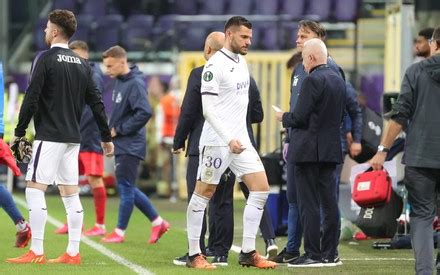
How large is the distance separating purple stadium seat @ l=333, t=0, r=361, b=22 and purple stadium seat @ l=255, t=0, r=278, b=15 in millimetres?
1206

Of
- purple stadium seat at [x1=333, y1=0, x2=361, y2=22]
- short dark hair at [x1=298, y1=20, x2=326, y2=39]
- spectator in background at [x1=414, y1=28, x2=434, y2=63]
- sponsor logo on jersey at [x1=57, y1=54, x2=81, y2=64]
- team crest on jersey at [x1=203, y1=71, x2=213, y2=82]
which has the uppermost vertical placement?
purple stadium seat at [x1=333, y1=0, x2=361, y2=22]

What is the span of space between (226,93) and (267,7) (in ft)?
50.6

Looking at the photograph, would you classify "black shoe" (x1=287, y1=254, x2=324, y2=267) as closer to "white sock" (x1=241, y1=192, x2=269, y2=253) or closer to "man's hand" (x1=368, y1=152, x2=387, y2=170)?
"white sock" (x1=241, y1=192, x2=269, y2=253)

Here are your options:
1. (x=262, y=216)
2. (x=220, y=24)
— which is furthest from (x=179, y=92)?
(x=262, y=216)

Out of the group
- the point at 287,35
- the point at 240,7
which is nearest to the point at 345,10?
the point at 287,35

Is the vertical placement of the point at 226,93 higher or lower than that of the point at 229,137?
higher

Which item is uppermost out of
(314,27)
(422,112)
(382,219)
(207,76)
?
(314,27)

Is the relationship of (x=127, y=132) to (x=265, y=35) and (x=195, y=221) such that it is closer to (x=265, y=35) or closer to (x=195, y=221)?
(x=195, y=221)

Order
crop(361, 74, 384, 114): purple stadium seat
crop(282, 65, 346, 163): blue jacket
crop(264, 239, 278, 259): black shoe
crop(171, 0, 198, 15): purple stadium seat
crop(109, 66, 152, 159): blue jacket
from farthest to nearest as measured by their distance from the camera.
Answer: crop(171, 0, 198, 15): purple stadium seat
crop(361, 74, 384, 114): purple stadium seat
crop(109, 66, 152, 159): blue jacket
crop(264, 239, 278, 259): black shoe
crop(282, 65, 346, 163): blue jacket

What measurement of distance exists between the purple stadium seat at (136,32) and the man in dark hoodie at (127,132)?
480 inches

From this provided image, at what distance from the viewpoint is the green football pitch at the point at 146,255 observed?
1032cm

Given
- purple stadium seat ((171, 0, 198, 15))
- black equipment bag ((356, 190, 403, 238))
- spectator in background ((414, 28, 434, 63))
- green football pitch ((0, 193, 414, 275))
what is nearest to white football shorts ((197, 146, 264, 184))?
green football pitch ((0, 193, 414, 275))

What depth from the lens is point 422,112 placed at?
9070 mm

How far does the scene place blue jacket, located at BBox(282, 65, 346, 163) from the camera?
1042 centimetres
